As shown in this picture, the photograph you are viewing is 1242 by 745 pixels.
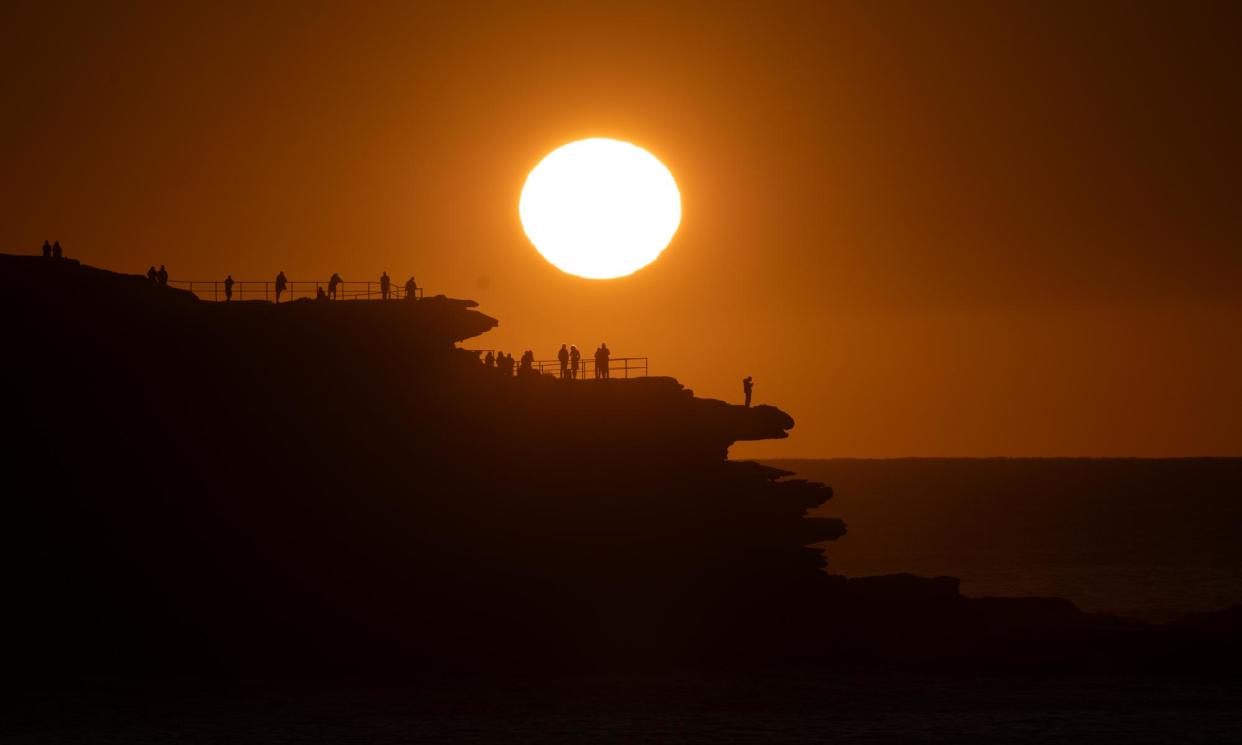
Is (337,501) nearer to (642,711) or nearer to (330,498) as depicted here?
(330,498)

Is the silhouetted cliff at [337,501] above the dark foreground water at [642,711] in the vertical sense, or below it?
above

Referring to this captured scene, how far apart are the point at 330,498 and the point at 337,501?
298mm

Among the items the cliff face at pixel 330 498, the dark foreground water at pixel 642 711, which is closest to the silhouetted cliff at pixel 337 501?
the cliff face at pixel 330 498

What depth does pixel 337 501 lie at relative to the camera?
72.2 metres

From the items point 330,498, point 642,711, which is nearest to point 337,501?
point 330,498

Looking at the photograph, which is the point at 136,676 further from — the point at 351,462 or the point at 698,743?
the point at 698,743

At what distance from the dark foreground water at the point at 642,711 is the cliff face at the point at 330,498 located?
317 cm

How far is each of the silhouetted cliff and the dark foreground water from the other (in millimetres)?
3157

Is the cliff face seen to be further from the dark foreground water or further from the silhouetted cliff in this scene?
the dark foreground water

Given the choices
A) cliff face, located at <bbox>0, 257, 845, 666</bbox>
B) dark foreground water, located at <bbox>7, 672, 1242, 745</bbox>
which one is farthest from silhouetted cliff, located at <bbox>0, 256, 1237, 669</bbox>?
dark foreground water, located at <bbox>7, 672, 1242, 745</bbox>

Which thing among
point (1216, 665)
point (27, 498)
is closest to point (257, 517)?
point (27, 498)

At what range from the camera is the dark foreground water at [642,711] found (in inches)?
2377

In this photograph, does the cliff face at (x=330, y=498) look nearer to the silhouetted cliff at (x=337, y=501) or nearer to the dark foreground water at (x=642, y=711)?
the silhouetted cliff at (x=337, y=501)

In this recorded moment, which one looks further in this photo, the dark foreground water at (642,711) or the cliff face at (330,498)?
the cliff face at (330,498)
